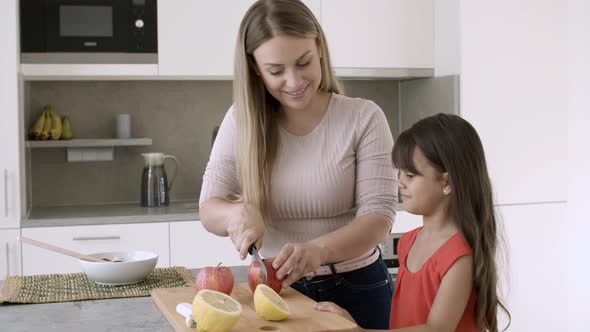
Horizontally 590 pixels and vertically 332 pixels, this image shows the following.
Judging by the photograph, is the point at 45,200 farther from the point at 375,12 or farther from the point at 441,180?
the point at 441,180

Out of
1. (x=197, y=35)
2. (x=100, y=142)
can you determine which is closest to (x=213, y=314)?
(x=197, y=35)

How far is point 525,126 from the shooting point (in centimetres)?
357

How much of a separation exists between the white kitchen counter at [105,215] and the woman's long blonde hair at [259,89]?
1.40 m

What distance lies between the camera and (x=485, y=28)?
351cm

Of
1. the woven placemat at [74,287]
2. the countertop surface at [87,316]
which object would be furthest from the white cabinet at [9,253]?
the countertop surface at [87,316]

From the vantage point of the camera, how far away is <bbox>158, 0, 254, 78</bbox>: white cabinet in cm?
338

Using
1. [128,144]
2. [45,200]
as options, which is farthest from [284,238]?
[45,200]

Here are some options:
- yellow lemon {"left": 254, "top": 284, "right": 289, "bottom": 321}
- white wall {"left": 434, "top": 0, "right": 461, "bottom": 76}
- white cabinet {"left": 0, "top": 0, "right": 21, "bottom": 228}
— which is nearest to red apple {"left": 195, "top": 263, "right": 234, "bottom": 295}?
yellow lemon {"left": 254, "top": 284, "right": 289, "bottom": 321}

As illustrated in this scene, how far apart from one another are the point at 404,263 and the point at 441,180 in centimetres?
22

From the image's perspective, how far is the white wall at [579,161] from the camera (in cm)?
378

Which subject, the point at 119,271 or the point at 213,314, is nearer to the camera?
the point at 213,314

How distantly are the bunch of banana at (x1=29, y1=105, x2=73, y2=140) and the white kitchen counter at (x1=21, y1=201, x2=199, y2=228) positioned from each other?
31 cm

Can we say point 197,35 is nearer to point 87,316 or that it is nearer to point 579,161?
point 579,161

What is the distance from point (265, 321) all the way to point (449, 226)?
0.44 m
